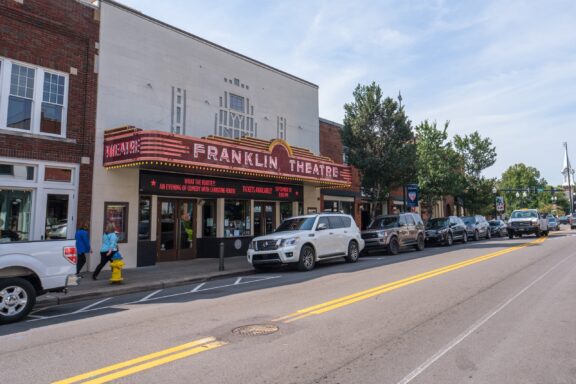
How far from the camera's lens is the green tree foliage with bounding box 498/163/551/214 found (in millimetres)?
73812

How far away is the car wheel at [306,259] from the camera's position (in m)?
13.6

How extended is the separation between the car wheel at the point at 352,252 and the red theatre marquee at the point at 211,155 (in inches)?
171

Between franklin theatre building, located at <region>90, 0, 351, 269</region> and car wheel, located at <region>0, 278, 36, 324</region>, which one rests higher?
franklin theatre building, located at <region>90, 0, 351, 269</region>

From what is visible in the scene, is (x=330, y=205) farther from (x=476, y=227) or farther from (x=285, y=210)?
(x=476, y=227)

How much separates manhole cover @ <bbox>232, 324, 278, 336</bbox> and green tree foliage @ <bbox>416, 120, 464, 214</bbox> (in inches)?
973

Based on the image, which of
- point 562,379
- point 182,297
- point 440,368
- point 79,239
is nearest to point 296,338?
point 440,368

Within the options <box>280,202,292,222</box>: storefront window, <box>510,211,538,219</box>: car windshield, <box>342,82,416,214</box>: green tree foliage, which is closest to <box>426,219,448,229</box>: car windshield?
<box>342,82,416,214</box>: green tree foliage

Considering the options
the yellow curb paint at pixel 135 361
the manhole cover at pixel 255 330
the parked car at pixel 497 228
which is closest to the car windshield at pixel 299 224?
the manhole cover at pixel 255 330

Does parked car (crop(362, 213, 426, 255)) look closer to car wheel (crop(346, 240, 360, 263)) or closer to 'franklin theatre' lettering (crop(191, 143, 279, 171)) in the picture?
car wheel (crop(346, 240, 360, 263))

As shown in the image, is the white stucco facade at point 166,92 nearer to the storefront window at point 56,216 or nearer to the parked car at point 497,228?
the storefront window at point 56,216

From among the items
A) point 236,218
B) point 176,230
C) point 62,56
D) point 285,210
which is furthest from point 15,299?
point 285,210

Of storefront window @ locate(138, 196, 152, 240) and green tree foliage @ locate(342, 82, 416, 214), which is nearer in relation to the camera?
storefront window @ locate(138, 196, 152, 240)

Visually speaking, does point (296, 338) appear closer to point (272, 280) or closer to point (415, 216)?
point (272, 280)

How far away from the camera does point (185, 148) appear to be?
1430 cm
